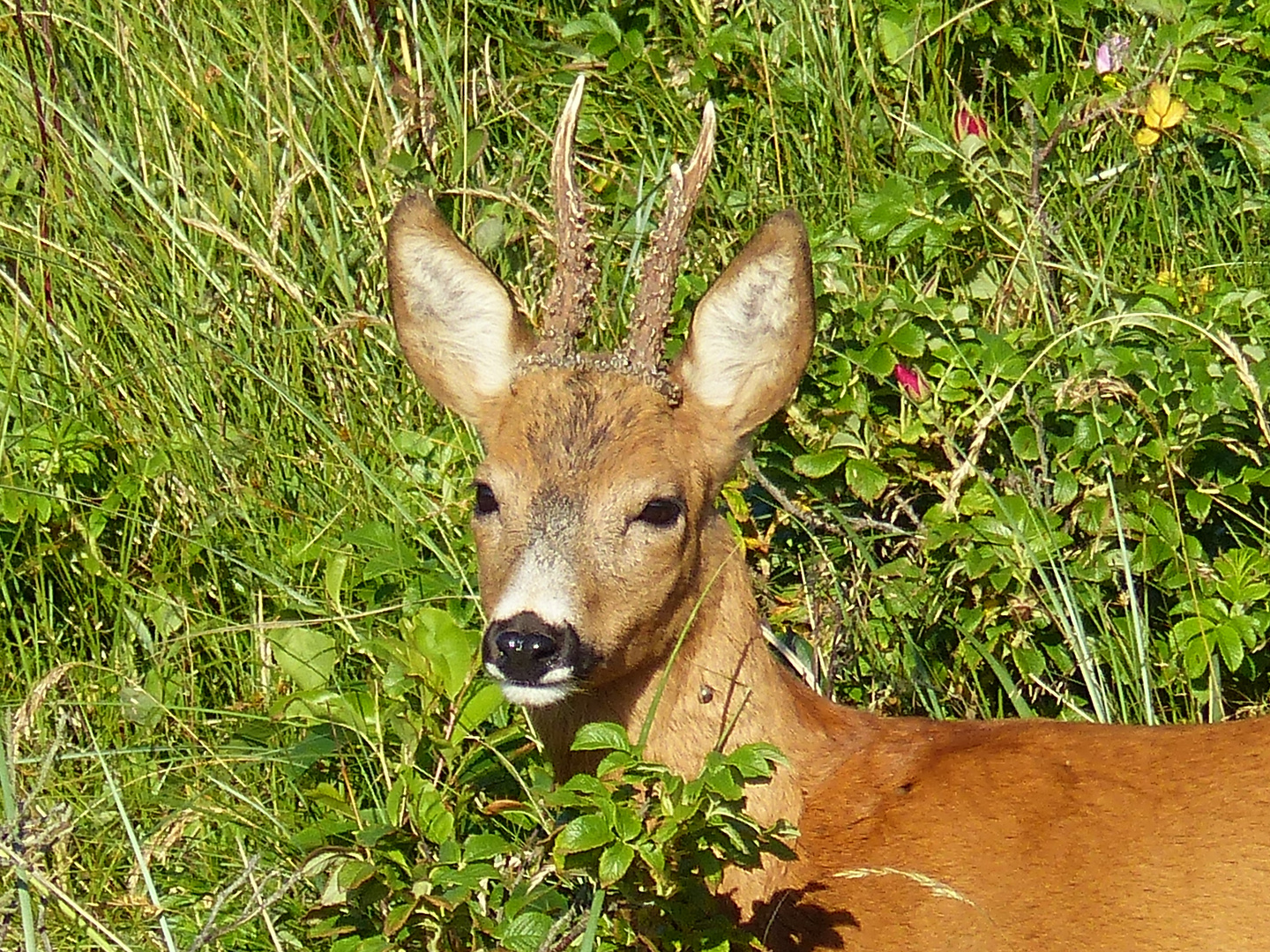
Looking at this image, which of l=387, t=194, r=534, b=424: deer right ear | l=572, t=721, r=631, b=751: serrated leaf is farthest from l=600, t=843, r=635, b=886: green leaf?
l=387, t=194, r=534, b=424: deer right ear

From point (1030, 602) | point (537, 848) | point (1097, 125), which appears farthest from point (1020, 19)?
point (537, 848)

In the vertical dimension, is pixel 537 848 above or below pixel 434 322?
below

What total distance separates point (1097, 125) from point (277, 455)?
2063 millimetres

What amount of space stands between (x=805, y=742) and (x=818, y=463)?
2.85 feet

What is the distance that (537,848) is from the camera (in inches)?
114

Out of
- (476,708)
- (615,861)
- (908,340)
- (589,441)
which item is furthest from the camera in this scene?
(908,340)

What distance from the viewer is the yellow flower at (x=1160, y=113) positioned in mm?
4789

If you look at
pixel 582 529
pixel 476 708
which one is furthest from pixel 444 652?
pixel 582 529

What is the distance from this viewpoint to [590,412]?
11.4 feet

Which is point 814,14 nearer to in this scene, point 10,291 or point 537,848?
point 10,291

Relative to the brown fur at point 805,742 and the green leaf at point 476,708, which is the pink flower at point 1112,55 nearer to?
the brown fur at point 805,742

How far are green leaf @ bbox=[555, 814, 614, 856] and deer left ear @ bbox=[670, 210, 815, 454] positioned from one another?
3.91 ft

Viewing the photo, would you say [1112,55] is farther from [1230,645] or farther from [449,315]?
[449,315]

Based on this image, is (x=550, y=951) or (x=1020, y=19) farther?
(x=1020, y=19)
